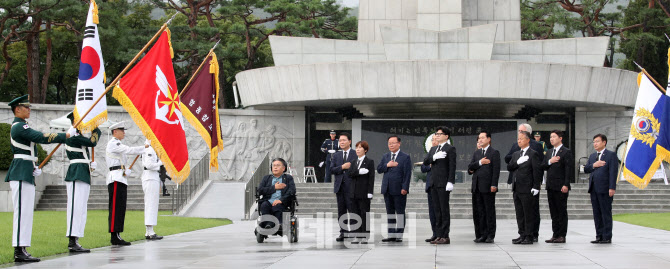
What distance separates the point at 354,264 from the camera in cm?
930

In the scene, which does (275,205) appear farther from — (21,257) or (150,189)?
(21,257)

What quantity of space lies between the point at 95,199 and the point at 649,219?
15423 mm

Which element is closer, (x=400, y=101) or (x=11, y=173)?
(x=11, y=173)

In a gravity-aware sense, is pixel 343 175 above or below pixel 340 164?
below

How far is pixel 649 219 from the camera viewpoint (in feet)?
66.5

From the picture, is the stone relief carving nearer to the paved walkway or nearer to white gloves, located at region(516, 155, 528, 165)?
the paved walkway

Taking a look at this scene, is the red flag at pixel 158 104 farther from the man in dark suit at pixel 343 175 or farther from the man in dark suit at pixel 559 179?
the man in dark suit at pixel 559 179

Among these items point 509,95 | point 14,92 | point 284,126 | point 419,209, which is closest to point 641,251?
point 419,209

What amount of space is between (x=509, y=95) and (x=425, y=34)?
371 cm

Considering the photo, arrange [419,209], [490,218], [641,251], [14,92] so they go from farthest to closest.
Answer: [14,92], [419,209], [490,218], [641,251]

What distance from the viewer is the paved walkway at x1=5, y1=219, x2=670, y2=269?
30.4 ft

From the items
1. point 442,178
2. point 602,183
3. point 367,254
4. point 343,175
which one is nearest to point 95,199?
point 343,175

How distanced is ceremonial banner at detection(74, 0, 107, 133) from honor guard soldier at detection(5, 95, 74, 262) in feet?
3.58

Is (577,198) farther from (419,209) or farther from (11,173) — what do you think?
(11,173)
